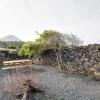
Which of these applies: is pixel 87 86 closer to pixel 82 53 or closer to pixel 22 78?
pixel 22 78

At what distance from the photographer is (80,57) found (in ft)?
51.5

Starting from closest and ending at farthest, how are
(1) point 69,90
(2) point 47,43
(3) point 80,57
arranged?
(1) point 69,90, (3) point 80,57, (2) point 47,43

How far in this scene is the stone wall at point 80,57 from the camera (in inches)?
567

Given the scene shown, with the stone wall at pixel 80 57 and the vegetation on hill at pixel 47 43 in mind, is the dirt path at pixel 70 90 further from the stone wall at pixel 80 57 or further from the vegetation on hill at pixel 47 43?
the vegetation on hill at pixel 47 43

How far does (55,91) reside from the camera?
9.63 meters

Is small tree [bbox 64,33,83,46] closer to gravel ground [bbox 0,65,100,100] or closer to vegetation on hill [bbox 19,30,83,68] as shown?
vegetation on hill [bbox 19,30,83,68]

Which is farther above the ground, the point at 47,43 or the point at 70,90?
the point at 47,43

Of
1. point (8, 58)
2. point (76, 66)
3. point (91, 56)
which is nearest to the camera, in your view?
point (91, 56)

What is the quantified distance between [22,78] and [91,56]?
6.04 m

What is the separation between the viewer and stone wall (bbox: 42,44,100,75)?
47.3ft

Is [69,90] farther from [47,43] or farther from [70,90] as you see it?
[47,43]

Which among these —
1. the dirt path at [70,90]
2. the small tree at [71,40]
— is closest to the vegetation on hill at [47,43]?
the small tree at [71,40]

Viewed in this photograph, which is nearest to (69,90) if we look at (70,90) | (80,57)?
(70,90)

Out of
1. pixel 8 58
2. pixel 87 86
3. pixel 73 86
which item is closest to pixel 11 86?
pixel 73 86
